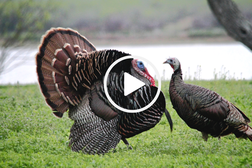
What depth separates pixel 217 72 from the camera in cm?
790

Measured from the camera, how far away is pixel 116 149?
461cm

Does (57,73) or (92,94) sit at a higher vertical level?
(57,73)

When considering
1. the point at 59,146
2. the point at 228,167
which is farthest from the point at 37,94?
the point at 228,167

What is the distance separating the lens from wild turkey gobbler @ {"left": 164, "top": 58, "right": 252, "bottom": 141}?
4148mm

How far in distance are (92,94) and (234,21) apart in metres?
2.15

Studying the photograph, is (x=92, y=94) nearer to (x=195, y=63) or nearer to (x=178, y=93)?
(x=178, y=93)

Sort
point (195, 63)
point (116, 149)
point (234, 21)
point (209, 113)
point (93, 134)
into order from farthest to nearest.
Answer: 1. point (195, 63)
2. point (116, 149)
3. point (93, 134)
4. point (209, 113)
5. point (234, 21)

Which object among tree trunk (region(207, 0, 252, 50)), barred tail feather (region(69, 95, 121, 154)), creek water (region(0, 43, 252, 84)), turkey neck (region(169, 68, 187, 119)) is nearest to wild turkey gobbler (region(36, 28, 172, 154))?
barred tail feather (region(69, 95, 121, 154))

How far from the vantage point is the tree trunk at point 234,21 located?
368 cm
